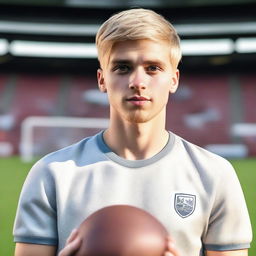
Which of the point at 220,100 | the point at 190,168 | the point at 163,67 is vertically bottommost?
the point at 190,168

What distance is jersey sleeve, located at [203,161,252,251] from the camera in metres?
1.98

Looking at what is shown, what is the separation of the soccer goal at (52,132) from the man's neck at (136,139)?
47.5 feet

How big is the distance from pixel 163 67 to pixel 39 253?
0.84 meters

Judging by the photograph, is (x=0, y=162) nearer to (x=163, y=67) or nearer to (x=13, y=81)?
(x=13, y=81)

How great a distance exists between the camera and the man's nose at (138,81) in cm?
184

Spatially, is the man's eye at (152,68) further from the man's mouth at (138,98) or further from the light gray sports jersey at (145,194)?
the light gray sports jersey at (145,194)

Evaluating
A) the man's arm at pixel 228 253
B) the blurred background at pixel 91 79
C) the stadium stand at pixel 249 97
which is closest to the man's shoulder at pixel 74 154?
the man's arm at pixel 228 253

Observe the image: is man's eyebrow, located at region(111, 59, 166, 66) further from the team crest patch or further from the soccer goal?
the soccer goal

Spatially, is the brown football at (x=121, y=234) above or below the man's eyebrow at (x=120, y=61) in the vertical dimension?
below

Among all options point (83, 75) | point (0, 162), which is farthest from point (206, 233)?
point (83, 75)

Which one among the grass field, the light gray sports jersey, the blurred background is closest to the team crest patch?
the light gray sports jersey

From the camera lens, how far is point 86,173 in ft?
6.49

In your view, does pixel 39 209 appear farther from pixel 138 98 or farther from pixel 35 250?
pixel 138 98

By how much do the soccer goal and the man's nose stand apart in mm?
14675
